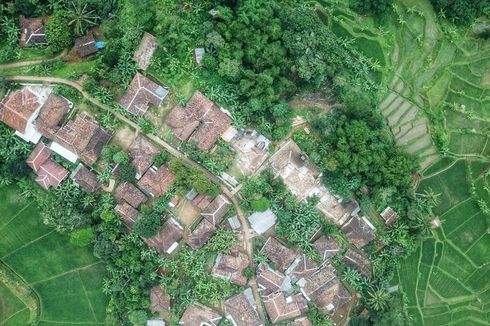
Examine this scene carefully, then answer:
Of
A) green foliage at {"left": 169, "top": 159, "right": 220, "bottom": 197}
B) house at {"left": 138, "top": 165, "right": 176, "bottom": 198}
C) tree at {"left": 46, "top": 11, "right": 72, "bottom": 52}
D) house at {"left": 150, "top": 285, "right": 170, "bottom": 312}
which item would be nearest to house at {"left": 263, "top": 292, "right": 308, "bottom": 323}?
house at {"left": 150, "top": 285, "right": 170, "bottom": 312}

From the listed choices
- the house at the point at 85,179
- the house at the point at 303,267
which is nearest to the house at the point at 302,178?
the house at the point at 303,267

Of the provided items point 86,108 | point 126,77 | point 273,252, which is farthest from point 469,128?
point 86,108

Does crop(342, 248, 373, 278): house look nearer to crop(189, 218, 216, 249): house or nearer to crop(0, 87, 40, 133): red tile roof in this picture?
crop(189, 218, 216, 249): house

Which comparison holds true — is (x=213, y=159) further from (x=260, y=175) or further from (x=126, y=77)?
(x=126, y=77)

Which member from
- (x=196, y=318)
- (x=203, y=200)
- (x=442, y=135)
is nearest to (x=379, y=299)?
(x=196, y=318)

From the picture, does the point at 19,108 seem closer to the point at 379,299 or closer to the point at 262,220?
the point at 262,220
